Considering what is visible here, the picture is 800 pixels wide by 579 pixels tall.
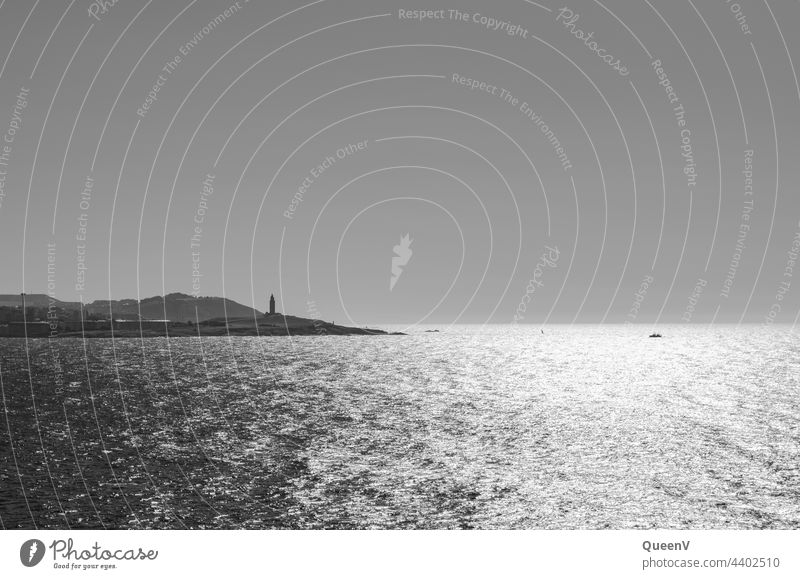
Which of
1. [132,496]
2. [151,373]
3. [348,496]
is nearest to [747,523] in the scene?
[348,496]

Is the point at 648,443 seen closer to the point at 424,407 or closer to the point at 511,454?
the point at 511,454

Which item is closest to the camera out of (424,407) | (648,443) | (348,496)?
(348,496)

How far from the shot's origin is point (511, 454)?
271 ft

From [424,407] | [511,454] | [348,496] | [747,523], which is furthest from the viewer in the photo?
[424,407]

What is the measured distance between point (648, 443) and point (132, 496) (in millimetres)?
66013

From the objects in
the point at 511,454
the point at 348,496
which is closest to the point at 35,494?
the point at 348,496
